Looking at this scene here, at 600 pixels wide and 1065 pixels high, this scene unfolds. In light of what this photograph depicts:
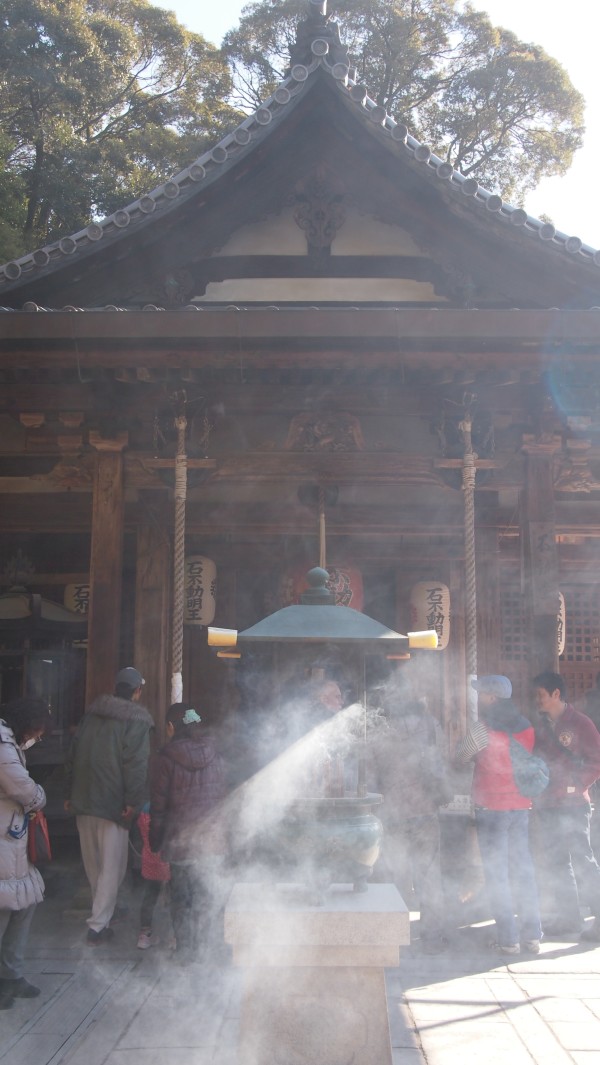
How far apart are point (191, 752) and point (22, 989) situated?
173cm

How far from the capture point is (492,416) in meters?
7.51

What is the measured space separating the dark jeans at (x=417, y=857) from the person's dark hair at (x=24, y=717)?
274 centimetres

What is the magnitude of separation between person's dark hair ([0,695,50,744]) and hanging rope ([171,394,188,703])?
1671mm

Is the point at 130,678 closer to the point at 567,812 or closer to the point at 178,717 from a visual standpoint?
the point at 178,717

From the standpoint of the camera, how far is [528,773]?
19.9ft

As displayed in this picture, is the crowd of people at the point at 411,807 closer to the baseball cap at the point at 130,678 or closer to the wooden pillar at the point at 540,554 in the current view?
the baseball cap at the point at 130,678

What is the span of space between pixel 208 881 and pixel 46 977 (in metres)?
1.17

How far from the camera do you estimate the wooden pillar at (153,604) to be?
9.50 m

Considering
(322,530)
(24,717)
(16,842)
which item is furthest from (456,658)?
(16,842)

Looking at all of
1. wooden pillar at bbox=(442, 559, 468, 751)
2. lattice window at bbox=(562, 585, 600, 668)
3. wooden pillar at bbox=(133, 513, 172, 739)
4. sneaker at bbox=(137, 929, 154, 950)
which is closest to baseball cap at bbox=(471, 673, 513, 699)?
sneaker at bbox=(137, 929, 154, 950)

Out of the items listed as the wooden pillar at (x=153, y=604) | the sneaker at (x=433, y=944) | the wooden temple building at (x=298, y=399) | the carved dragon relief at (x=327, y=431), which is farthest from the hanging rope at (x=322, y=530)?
the sneaker at (x=433, y=944)

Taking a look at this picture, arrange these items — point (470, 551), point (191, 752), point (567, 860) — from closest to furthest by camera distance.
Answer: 1. point (191, 752)
2. point (567, 860)
3. point (470, 551)

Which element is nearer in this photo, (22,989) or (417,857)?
(22,989)

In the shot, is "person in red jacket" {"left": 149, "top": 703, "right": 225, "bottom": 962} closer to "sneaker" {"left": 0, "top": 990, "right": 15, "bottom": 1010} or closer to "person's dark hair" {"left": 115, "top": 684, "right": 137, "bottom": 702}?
"person's dark hair" {"left": 115, "top": 684, "right": 137, "bottom": 702}
